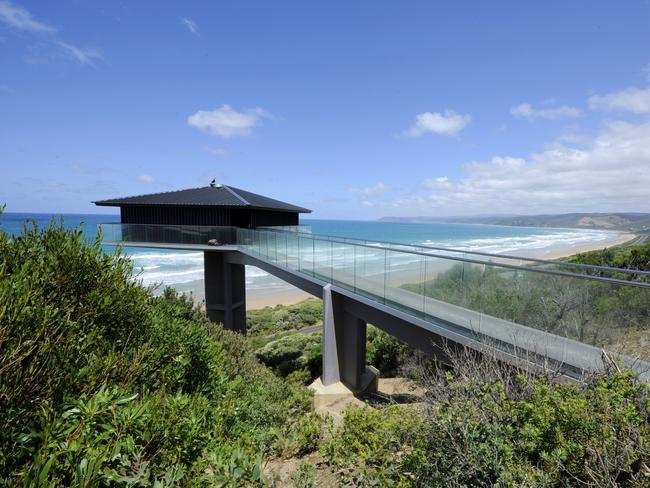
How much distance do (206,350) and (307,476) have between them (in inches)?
142

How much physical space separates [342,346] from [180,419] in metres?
9.24

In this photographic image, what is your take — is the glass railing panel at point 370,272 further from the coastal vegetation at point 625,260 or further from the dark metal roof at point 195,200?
the dark metal roof at point 195,200

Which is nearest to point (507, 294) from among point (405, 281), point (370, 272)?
point (405, 281)

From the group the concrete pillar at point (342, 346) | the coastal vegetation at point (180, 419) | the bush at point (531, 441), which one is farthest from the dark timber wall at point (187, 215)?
the bush at point (531, 441)

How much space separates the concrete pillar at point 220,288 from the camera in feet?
64.7

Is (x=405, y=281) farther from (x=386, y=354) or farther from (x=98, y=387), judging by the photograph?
(x=386, y=354)

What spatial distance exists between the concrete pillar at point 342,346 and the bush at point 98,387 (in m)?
5.26

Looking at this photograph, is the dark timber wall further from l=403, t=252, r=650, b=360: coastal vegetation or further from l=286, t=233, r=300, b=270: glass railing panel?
l=403, t=252, r=650, b=360: coastal vegetation

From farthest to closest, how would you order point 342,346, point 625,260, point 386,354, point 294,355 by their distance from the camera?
point 294,355 < point 386,354 < point 342,346 < point 625,260

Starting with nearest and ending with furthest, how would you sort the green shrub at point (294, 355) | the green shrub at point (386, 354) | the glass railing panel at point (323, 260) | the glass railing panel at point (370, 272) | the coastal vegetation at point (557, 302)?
the coastal vegetation at point (557, 302)
the glass railing panel at point (370, 272)
the glass railing panel at point (323, 260)
the green shrub at point (386, 354)
the green shrub at point (294, 355)

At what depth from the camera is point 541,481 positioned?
2.78 metres

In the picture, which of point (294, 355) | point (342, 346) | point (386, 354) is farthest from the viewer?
point (294, 355)

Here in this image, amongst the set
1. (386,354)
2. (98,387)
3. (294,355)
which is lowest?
(294,355)

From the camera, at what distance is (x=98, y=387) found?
3457 millimetres
